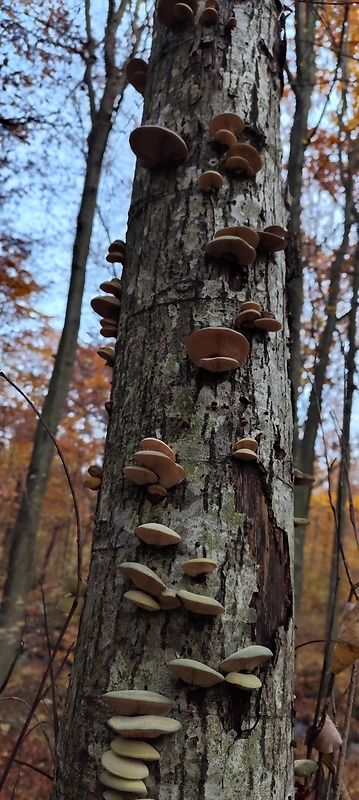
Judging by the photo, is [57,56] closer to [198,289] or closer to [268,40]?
[268,40]

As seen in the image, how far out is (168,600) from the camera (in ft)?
4.58

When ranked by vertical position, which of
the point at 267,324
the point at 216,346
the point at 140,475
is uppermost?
the point at 267,324

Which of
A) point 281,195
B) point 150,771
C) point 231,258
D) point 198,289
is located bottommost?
point 150,771

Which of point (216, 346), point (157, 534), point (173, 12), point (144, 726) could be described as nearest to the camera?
point (144, 726)

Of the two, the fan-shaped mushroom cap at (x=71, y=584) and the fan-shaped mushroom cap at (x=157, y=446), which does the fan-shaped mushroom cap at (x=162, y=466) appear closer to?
the fan-shaped mushroom cap at (x=157, y=446)

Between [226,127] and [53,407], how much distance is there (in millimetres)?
6487

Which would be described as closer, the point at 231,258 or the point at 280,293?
the point at 231,258

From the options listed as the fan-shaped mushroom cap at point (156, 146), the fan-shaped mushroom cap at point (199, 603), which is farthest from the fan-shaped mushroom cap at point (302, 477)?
the fan-shaped mushroom cap at point (156, 146)

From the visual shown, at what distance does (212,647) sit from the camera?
138cm

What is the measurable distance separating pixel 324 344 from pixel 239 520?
23.6 feet

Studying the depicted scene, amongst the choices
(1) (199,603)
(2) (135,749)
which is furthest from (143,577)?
(2) (135,749)

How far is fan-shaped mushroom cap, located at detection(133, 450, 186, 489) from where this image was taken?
4.86 ft

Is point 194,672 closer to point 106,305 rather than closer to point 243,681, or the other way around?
point 243,681

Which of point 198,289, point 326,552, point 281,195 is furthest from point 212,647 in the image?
point 326,552
